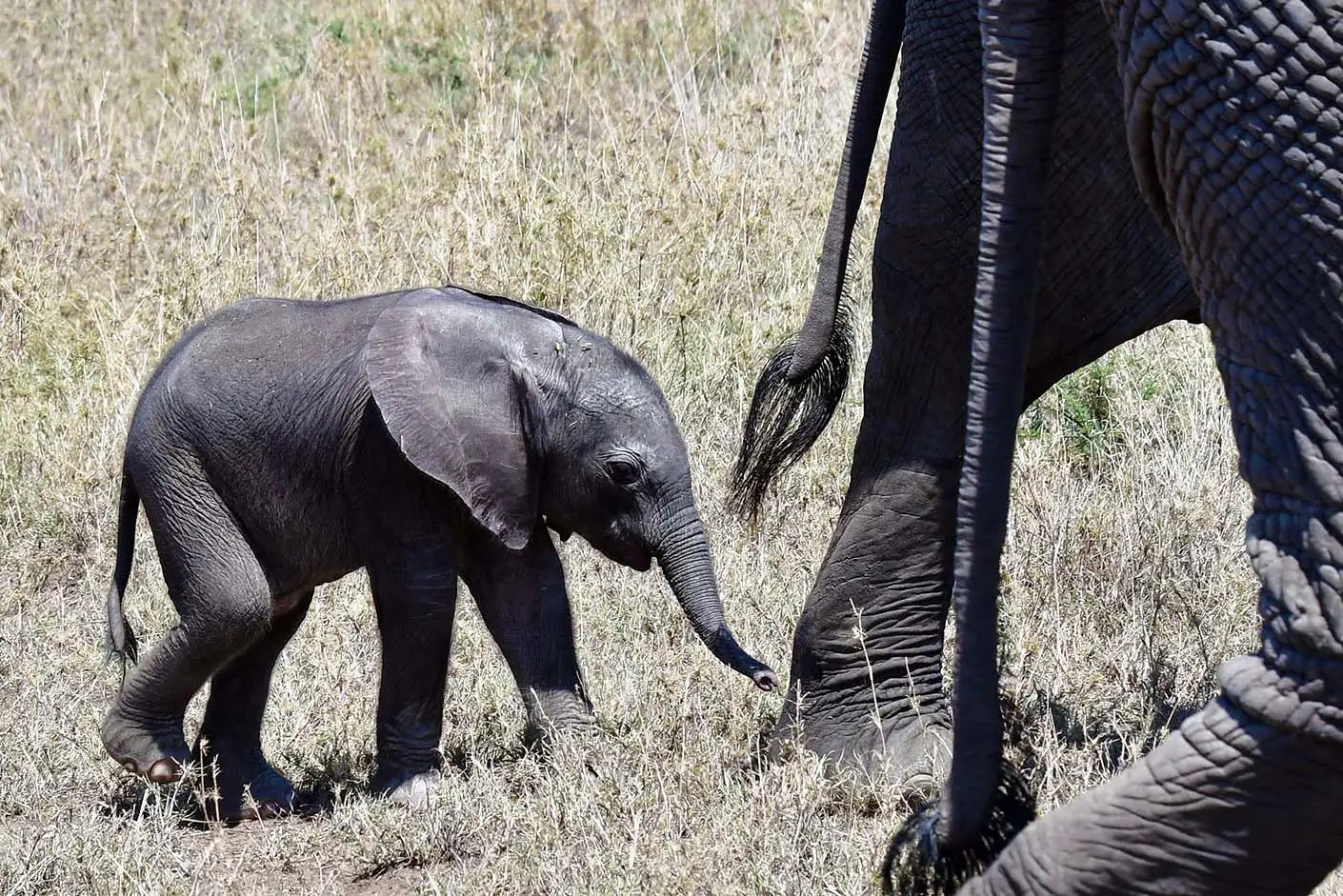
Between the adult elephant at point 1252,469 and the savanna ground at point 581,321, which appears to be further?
the savanna ground at point 581,321

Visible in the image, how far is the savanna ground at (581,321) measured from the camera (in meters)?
4.06

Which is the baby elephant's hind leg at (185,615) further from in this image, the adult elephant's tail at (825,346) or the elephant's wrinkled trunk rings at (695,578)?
the adult elephant's tail at (825,346)

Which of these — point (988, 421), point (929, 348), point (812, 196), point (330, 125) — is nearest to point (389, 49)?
point (330, 125)

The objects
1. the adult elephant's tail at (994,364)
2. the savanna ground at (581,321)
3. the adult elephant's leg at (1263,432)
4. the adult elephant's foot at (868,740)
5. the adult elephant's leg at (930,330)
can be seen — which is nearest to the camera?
the adult elephant's leg at (1263,432)

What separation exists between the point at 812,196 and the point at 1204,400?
7.07ft

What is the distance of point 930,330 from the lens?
13.1 feet

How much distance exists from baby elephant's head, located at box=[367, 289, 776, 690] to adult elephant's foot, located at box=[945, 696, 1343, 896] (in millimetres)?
1804

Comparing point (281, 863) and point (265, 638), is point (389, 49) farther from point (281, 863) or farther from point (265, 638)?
point (281, 863)

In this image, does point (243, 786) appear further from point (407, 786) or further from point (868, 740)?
point (868, 740)

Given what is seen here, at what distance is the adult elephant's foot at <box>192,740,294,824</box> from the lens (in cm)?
444

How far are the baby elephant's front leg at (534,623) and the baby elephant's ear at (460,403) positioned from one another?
149 mm

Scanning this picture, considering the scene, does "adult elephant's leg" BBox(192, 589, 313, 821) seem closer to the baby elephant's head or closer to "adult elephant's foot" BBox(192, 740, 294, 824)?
"adult elephant's foot" BBox(192, 740, 294, 824)

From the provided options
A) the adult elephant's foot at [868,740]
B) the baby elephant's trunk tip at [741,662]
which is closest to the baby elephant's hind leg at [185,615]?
the baby elephant's trunk tip at [741,662]

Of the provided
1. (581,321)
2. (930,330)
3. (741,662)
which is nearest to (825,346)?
(930,330)
